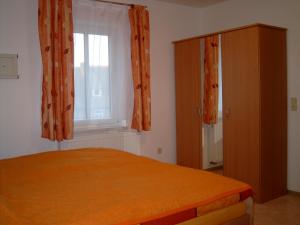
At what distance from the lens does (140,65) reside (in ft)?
13.6

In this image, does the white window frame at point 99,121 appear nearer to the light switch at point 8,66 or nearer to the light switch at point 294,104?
the light switch at point 8,66

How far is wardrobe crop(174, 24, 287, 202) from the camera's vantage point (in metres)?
3.55

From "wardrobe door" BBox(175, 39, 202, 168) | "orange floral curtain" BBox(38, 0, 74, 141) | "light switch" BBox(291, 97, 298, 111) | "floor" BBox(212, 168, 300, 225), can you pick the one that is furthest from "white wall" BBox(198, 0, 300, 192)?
"orange floral curtain" BBox(38, 0, 74, 141)

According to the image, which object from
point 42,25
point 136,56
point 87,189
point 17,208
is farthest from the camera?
point 136,56

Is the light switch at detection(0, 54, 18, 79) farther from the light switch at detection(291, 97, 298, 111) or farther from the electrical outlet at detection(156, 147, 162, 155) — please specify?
the light switch at detection(291, 97, 298, 111)

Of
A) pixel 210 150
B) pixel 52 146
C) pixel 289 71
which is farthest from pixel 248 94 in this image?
pixel 52 146

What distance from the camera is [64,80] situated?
3.54 metres

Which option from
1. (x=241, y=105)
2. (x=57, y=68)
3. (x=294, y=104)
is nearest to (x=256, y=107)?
(x=241, y=105)

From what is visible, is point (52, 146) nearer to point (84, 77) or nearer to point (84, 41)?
point (84, 77)

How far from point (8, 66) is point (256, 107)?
8.48ft

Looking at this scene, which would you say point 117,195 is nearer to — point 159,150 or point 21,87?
point 21,87

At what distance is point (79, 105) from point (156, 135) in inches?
→ 48.7

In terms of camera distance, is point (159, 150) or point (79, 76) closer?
point (79, 76)

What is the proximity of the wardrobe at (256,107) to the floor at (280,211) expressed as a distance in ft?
0.31
